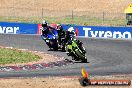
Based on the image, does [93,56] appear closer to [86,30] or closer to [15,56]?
[15,56]

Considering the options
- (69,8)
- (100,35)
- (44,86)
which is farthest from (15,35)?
(69,8)

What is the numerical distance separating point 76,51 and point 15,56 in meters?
3.55

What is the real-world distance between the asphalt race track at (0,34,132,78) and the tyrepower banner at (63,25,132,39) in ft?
6.34

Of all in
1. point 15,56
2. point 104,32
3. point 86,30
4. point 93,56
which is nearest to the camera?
point 15,56

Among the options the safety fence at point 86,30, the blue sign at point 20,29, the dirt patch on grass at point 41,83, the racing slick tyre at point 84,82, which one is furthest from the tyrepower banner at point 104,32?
the racing slick tyre at point 84,82

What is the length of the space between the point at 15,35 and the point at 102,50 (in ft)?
37.7

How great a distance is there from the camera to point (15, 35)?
40562mm

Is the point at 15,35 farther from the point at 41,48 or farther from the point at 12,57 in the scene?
the point at 12,57

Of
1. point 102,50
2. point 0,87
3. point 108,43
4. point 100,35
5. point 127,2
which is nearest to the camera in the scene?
point 0,87

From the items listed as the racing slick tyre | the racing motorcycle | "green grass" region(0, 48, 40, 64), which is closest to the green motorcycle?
"green grass" region(0, 48, 40, 64)

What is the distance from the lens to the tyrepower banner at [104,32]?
3856cm

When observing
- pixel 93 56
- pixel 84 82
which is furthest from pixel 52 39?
pixel 84 82

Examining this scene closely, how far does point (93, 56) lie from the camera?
28.1 metres

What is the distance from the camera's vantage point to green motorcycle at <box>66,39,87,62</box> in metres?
25.1
